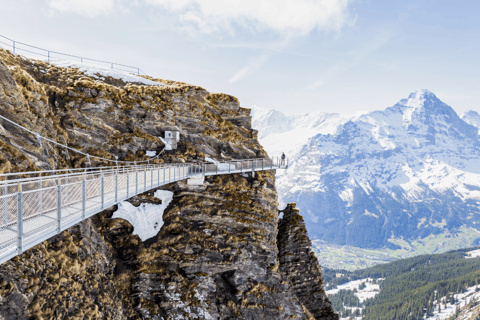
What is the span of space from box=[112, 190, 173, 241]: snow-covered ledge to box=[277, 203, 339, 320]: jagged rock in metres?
16.2

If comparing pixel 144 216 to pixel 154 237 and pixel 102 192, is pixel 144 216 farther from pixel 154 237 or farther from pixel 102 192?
pixel 102 192

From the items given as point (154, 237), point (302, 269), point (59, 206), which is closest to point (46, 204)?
point (59, 206)

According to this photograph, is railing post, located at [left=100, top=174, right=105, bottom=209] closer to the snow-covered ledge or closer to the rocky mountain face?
the rocky mountain face

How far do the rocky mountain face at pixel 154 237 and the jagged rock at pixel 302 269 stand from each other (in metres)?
0.21

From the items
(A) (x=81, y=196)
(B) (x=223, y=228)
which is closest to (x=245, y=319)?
(B) (x=223, y=228)

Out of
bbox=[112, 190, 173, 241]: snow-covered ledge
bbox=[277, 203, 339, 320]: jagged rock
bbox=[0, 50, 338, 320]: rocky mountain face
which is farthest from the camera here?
bbox=[277, 203, 339, 320]: jagged rock

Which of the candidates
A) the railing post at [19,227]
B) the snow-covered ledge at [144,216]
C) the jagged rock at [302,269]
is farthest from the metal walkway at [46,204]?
the jagged rock at [302,269]

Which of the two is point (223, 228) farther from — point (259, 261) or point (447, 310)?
point (447, 310)

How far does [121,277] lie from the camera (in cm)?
Answer: 2320

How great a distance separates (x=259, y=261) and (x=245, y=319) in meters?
5.37

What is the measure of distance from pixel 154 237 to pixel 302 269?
61.8 ft

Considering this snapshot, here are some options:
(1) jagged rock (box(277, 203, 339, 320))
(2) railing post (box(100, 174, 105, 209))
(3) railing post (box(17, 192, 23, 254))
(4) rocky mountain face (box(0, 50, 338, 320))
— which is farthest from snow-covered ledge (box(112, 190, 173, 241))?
(3) railing post (box(17, 192, 23, 254))

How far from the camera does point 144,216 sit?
90.2 feet

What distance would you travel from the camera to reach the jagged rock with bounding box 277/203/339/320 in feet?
113
